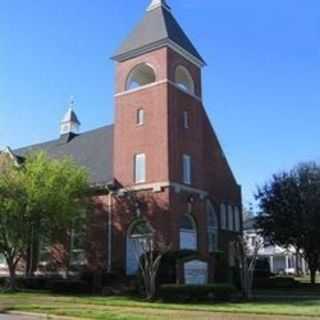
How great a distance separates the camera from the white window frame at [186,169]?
37938 mm

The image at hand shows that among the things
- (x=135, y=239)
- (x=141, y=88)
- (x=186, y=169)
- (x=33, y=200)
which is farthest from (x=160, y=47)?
(x=33, y=200)

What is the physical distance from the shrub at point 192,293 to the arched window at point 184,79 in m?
16.4

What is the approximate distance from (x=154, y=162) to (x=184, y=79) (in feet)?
24.9

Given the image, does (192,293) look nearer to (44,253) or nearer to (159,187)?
(159,187)

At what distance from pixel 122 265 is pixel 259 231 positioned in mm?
13557

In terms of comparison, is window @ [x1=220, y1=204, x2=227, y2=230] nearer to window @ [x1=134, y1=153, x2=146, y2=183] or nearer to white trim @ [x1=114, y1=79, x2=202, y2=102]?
white trim @ [x1=114, y1=79, x2=202, y2=102]

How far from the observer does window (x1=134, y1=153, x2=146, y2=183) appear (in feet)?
123

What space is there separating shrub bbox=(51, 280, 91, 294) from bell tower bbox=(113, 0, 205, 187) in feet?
23.8

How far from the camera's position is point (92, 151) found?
44281 millimetres

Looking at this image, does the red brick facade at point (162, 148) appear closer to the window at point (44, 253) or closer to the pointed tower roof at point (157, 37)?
the pointed tower roof at point (157, 37)

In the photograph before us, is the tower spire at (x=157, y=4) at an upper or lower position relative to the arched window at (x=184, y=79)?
upper

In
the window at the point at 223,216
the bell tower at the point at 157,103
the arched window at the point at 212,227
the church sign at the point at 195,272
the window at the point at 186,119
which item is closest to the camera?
the church sign at the point at 195,272

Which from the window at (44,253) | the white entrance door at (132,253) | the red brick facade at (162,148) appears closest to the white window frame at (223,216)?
the red brick facade at (162,148)

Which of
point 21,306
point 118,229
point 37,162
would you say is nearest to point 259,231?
point 118,229
